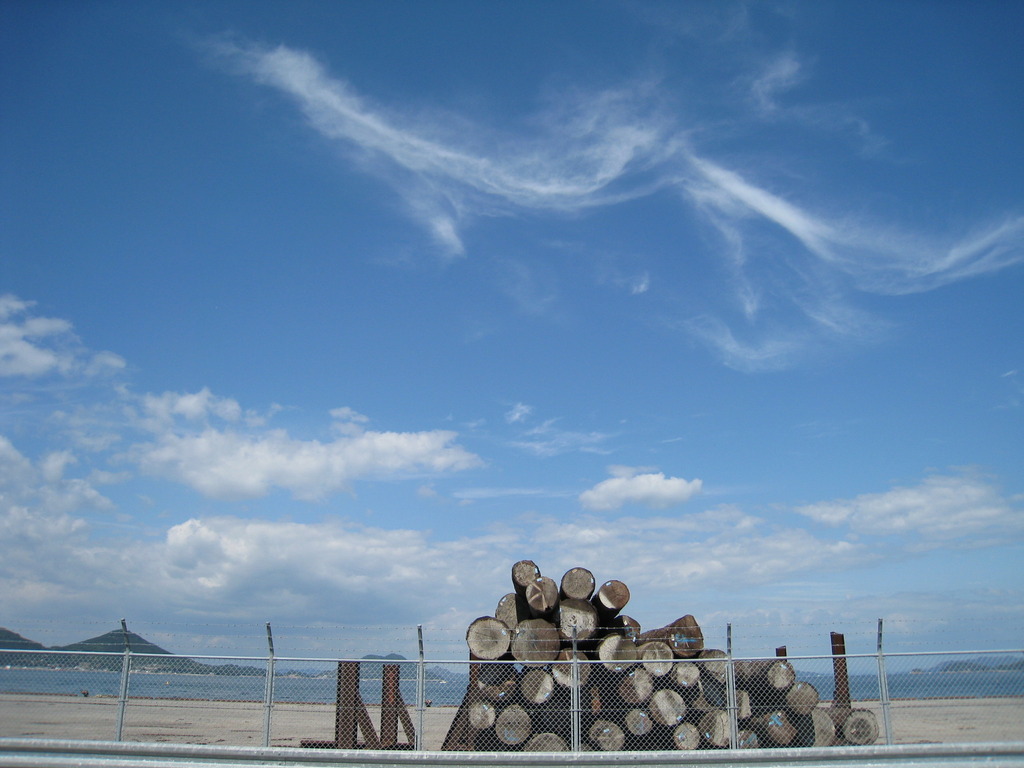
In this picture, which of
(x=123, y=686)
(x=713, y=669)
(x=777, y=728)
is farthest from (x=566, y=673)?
(x=123, y=686)

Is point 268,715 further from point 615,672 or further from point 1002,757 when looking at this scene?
point 1002,757

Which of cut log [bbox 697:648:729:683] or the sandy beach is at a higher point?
cut log [bbox 697:648:729:683]

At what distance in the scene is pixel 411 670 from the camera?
11711 millimetres

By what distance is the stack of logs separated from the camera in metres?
11.5

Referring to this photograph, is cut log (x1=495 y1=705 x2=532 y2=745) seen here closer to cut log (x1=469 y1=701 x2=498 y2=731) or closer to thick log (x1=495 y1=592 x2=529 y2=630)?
cut log (x1=469 y1=701 x2=498 y2=731)

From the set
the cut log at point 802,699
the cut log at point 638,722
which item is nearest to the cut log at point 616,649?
the cut log at point 638,722

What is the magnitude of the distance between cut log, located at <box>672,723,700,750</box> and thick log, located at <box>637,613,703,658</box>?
1.05 metres

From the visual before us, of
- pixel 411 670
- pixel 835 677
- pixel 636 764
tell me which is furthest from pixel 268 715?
pixel 835 677

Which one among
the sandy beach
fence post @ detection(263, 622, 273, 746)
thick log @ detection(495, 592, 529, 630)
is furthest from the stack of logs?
fence post @ detection(263, 622, 273, 746)

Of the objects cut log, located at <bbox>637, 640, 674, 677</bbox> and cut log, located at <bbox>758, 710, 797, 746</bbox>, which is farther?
cut log, located at <bbox>637, 640, 674, 677</bbox>

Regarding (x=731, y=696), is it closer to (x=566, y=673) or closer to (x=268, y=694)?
(x=566, y=673)

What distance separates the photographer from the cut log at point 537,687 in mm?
11594

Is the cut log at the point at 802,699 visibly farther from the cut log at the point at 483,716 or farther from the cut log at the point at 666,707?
the cut log at the point at 483,716

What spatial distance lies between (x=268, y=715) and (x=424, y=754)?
2.37 m
